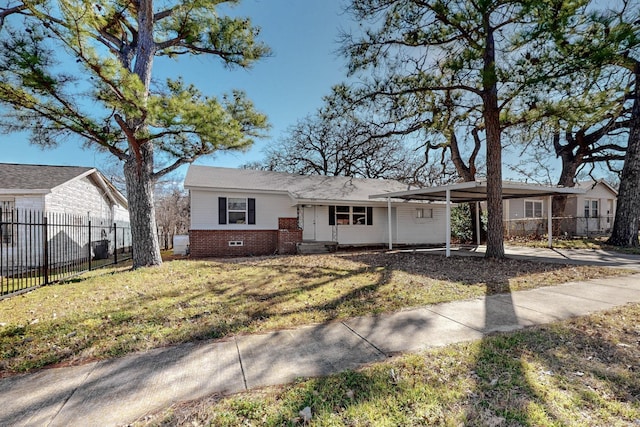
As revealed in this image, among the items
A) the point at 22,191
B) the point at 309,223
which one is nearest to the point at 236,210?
the point at 309,223

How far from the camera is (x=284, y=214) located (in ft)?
46.4

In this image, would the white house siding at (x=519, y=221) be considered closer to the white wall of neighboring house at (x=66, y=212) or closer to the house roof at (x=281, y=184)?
the house roof at (x=281, y=184)

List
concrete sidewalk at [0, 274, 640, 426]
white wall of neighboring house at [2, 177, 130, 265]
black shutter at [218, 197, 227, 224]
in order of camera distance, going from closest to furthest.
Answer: concrete sidewalk at [0, 274, 640, 426] < white wall of neighboring house at [2, 177, 130, 265] < black shutter at [218, 197, 227, 224]

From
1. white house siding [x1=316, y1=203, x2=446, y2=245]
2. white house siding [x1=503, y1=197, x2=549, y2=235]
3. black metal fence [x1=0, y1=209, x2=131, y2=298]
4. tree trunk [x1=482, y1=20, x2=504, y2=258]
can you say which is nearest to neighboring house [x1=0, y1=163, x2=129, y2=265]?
black metal fence [x1=0, y1=209, x2=131, y2=298]

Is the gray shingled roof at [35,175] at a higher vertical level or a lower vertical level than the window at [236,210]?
higher

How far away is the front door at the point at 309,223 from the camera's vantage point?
14.4m

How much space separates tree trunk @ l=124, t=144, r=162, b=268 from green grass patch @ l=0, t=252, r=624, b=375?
2.34 feet

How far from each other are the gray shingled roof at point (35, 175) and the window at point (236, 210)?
20.2 ft

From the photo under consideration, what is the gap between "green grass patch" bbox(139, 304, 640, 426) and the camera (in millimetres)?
2209

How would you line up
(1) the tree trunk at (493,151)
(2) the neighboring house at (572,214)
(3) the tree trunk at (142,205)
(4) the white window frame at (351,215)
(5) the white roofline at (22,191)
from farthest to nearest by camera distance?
(2) the neighboring house at (572,214) < (4) the white window frame at (351,215) < (5) the white roofline at (22,191) < (1) the tree trunk at (493,151) < (3) the tree trunk at (142,205)

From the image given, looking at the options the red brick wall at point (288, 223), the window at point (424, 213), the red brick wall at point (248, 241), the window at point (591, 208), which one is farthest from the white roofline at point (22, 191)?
the window at point (591, 208)

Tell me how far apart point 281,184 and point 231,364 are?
39.4 ft

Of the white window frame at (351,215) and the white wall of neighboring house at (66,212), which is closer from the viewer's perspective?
the white wall of neighboring house at (66,212)

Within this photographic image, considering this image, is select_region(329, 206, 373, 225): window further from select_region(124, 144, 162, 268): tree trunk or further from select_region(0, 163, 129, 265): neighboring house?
select_region(0, 163, 129, 265): neighboring house
